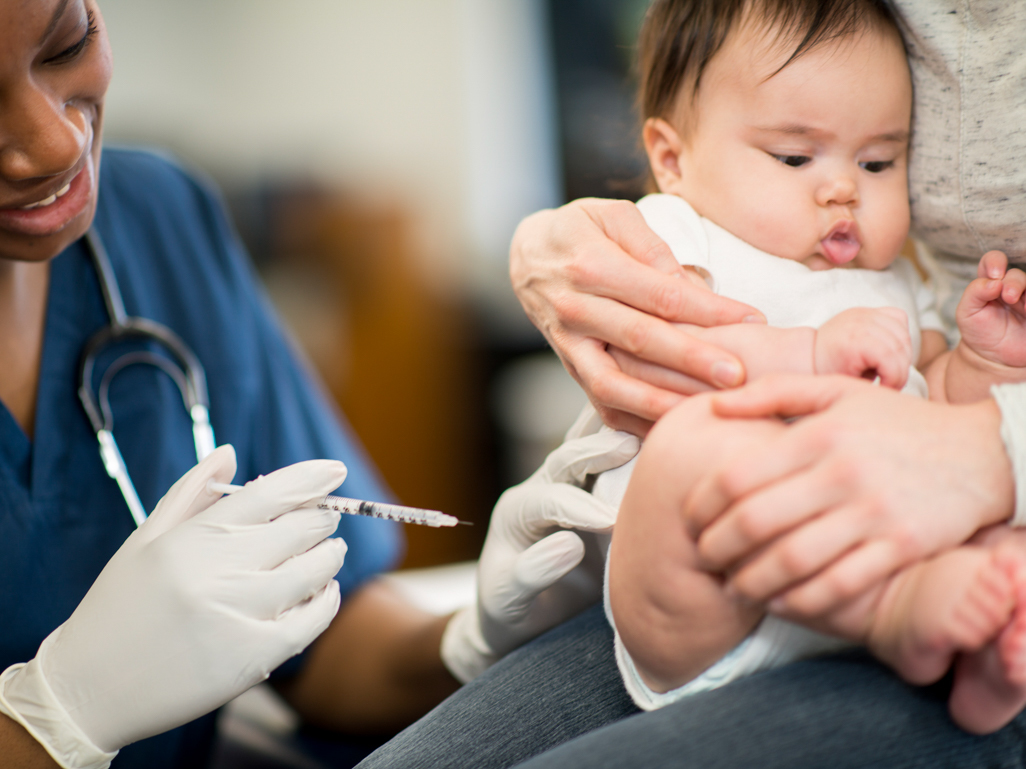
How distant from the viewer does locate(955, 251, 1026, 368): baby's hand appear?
654 millimetres

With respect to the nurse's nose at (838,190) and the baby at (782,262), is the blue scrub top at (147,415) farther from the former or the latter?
the nurse's nose at (838,190)

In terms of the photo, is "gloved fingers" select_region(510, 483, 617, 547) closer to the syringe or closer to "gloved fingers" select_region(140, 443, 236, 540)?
the syringe

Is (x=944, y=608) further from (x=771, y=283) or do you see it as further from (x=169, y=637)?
(x=169, y=637)

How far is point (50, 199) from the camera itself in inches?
30.1

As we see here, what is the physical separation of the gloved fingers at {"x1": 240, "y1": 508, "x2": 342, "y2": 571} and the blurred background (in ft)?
6.16

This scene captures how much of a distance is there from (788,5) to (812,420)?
44 centimetres

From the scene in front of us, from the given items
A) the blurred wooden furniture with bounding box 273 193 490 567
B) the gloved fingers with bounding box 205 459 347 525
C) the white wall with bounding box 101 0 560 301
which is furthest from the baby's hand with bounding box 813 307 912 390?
the white wall with bounding box 101 0 560 301

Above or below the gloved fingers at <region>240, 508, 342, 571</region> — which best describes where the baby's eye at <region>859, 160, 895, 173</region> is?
above

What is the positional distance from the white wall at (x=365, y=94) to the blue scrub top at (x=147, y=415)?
1.85 metres

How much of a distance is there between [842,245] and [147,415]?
0.77 m

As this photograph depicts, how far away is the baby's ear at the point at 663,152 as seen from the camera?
833 mm

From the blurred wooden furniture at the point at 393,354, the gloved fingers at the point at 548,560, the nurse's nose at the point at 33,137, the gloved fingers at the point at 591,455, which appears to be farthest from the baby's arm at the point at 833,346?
the blurred wooden furniture at the point at 393,354

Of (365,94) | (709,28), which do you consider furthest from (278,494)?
(365,94)

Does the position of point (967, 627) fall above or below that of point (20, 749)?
above
